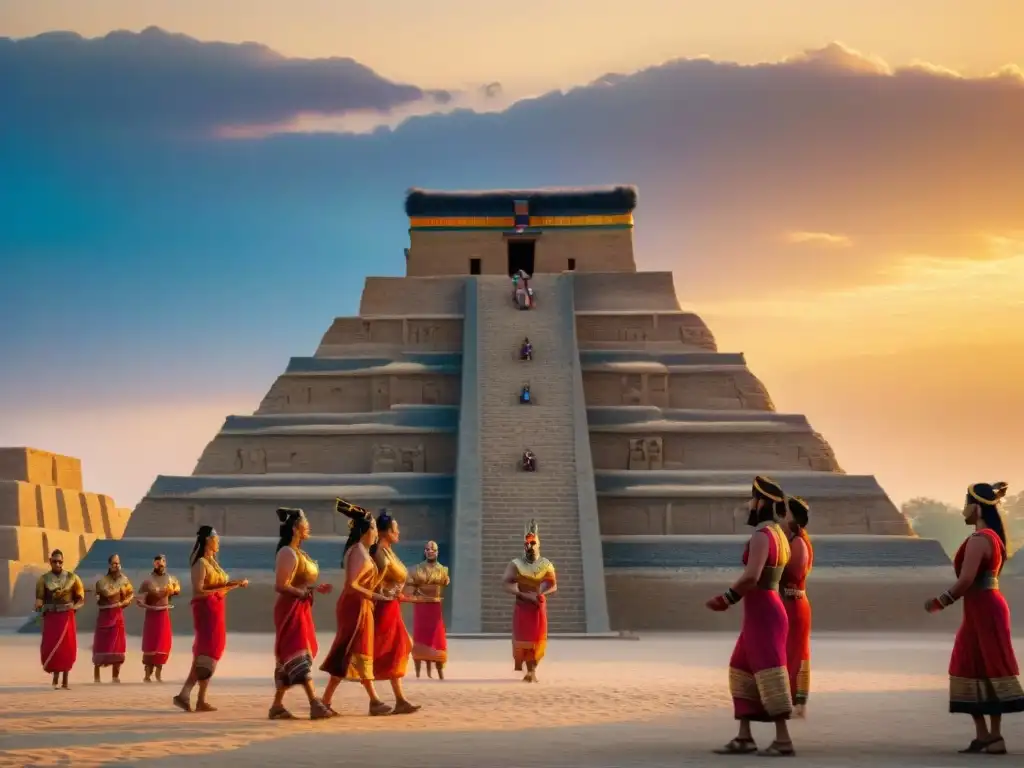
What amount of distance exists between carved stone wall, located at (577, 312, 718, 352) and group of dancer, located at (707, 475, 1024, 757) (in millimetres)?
29056

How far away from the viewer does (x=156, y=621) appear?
2084 centimetres

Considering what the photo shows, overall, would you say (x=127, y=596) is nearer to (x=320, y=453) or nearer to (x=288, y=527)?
(x=288, y=527)

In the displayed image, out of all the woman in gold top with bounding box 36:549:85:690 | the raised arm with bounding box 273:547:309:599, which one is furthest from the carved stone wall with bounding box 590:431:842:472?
the raised arm with bounding box 273:547:309:599

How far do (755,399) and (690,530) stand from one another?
5.14 m

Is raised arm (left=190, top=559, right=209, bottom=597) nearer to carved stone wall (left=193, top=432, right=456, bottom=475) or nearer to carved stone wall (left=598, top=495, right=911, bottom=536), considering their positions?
carved stone wall (left=598, top=495, right=911, bottom=536)

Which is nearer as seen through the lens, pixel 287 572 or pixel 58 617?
pixel 287 572

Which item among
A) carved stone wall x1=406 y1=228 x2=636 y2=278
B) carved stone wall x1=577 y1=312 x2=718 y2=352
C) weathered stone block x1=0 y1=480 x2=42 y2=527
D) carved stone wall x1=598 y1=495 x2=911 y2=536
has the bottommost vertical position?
carved stone wall x1=598 y1=495 x2=911 y2=536

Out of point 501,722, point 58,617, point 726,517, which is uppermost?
point 726,517

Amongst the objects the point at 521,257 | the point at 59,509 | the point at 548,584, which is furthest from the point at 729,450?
the point at 59,509

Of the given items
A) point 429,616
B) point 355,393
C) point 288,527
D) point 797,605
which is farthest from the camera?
point 355,393

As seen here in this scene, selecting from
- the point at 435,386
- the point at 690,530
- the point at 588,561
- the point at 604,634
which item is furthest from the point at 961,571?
the point at 435,386

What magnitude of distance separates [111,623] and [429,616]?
4183mm

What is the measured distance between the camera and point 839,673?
2102cm

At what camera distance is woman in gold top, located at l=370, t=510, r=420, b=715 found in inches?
595
